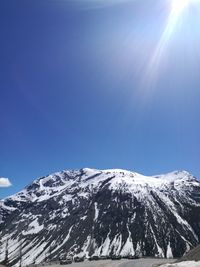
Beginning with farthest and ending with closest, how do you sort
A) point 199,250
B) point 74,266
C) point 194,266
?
1. point 74,266
2. point 199,250
3. point 194,266

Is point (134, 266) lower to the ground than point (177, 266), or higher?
higher

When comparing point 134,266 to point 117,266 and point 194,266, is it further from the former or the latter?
point 194,266

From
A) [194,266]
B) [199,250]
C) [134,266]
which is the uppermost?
[134,266]

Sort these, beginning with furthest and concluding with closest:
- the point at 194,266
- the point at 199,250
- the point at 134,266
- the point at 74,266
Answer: the point at 74,266 → the point at 134,266 → the point at 199,250 → the point at 194,266

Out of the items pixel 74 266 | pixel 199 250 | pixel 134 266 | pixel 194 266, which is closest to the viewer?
pixel 194 266

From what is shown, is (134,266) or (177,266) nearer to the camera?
(177,266)

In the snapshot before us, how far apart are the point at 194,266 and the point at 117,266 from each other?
70575 mm

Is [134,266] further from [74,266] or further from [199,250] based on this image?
[199,250]

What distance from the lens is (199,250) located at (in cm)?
9050

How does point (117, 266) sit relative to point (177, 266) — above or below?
above

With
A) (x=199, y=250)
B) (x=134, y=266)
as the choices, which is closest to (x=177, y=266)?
(x=199, y=250)

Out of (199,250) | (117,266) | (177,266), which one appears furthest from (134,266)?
(177,266)

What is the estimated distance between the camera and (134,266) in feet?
431

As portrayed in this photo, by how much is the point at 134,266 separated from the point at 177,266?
63.0 metres
